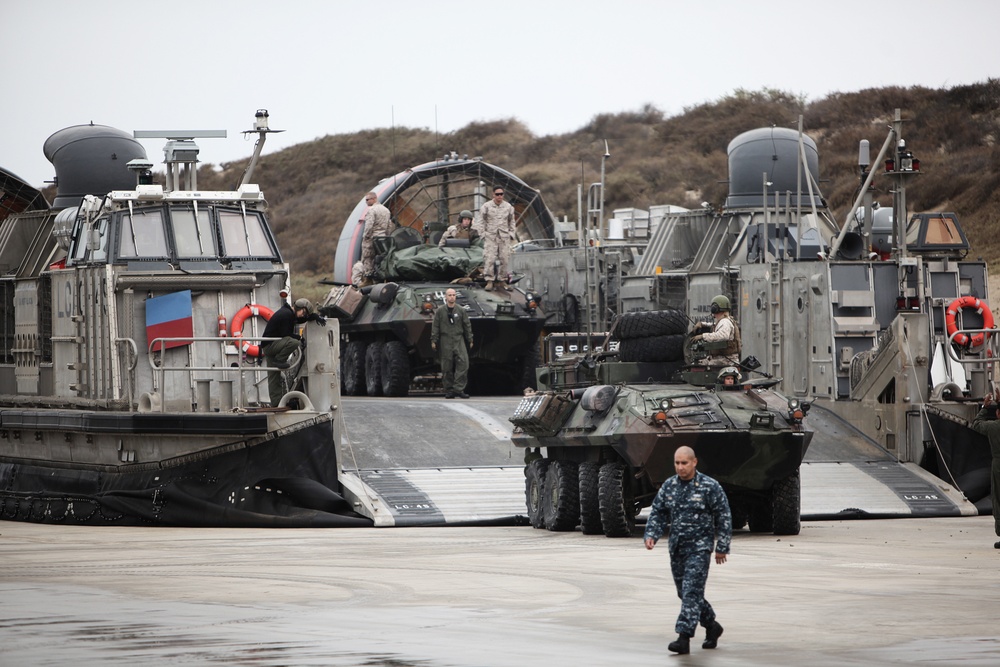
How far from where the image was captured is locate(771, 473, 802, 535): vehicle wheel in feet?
46.1

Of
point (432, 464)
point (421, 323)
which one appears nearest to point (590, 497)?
point (432, 464)

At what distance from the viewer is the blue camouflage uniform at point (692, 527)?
790 centimetres

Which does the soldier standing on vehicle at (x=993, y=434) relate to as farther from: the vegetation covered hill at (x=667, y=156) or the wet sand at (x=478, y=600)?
the vegetation covered hill at (x=667, y=156)

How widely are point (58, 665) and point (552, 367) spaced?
9.45 metres

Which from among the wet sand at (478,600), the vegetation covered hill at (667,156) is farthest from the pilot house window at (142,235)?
the vegetation covered hill at (667,156)

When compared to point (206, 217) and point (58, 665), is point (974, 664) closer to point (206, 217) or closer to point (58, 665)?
point (58, 665)

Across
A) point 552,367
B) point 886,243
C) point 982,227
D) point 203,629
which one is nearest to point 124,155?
point 552,367

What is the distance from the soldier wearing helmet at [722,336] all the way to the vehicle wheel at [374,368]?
10.2m

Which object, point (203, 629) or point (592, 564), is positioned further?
point (592, 564)

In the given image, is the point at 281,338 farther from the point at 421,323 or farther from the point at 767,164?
the point at 767,164

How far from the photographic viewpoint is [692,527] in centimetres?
813

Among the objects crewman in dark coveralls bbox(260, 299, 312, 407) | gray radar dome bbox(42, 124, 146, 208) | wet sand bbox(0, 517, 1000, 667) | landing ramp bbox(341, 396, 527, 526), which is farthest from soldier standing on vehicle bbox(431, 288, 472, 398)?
wet sand bbox(0, 517, 1000, 667)

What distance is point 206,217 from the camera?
56.4 ft

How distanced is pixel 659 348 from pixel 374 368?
33.2 feet
